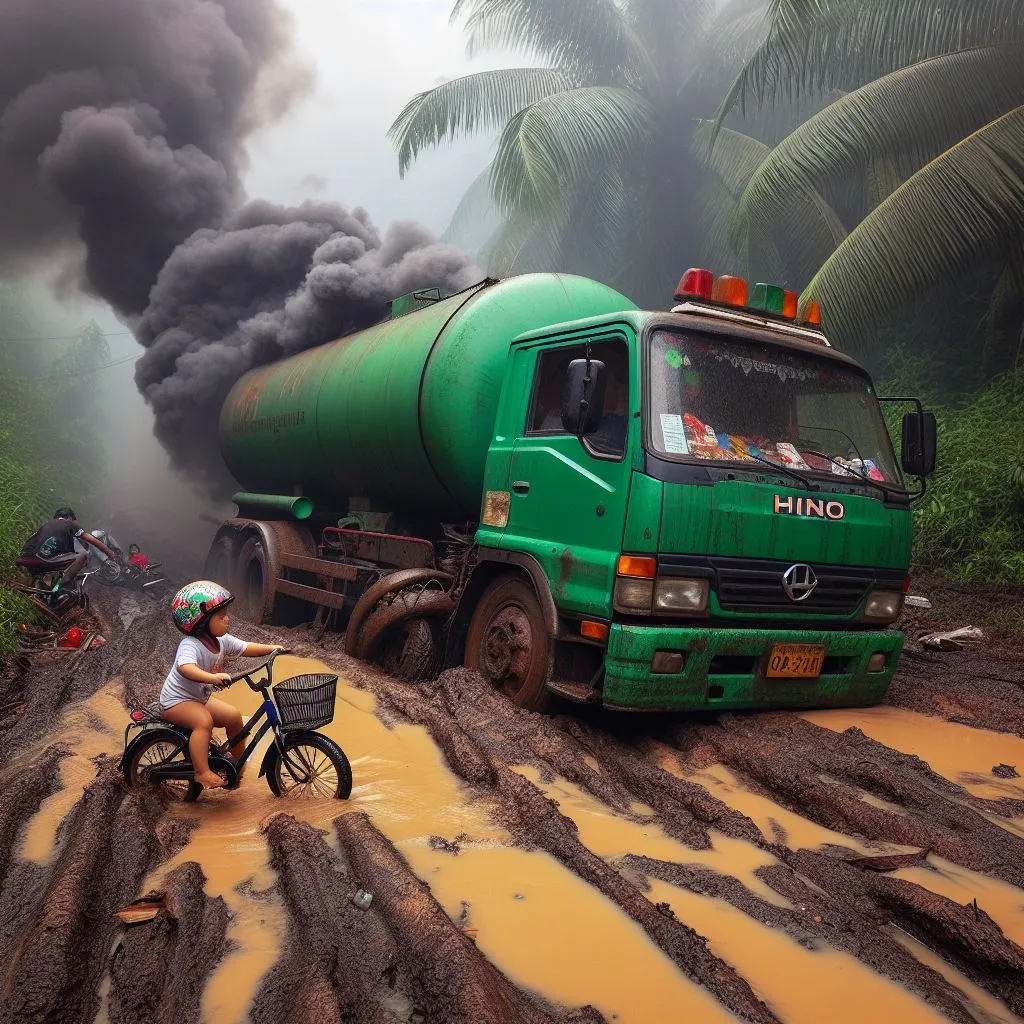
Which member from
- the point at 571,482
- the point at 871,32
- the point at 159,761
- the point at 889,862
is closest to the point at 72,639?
the point at 159,761

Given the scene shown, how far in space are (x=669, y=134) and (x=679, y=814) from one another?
16819 millimetres

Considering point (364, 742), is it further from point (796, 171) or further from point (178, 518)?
point (178, 518)

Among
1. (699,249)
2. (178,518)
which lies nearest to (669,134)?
(699,249)

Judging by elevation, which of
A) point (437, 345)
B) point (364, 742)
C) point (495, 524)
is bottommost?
point (364, 742)

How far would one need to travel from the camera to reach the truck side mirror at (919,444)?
5.65 meters

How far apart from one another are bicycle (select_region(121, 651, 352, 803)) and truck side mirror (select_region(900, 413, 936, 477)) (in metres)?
3.65

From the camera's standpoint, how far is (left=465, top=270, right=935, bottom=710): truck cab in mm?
4695

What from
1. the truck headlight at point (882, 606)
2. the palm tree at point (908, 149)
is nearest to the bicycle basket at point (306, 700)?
the truck headlight at point (882, 606)

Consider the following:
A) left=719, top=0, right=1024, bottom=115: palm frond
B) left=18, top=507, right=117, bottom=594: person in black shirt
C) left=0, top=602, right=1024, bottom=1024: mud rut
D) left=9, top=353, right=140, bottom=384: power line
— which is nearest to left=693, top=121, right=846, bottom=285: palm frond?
left=719, top=0, right=1024, bottom=115: palm frond

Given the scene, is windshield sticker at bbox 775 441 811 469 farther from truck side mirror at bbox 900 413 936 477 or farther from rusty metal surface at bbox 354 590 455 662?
rusty metal surface at bbox 354 590 455 662

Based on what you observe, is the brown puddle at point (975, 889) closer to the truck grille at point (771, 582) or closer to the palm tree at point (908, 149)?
the truck grille at point (771, 582)

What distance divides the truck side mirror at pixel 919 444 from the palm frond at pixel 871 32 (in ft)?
25.9

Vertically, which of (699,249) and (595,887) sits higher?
(699,249)

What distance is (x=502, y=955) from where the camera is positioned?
2814 millimetres
